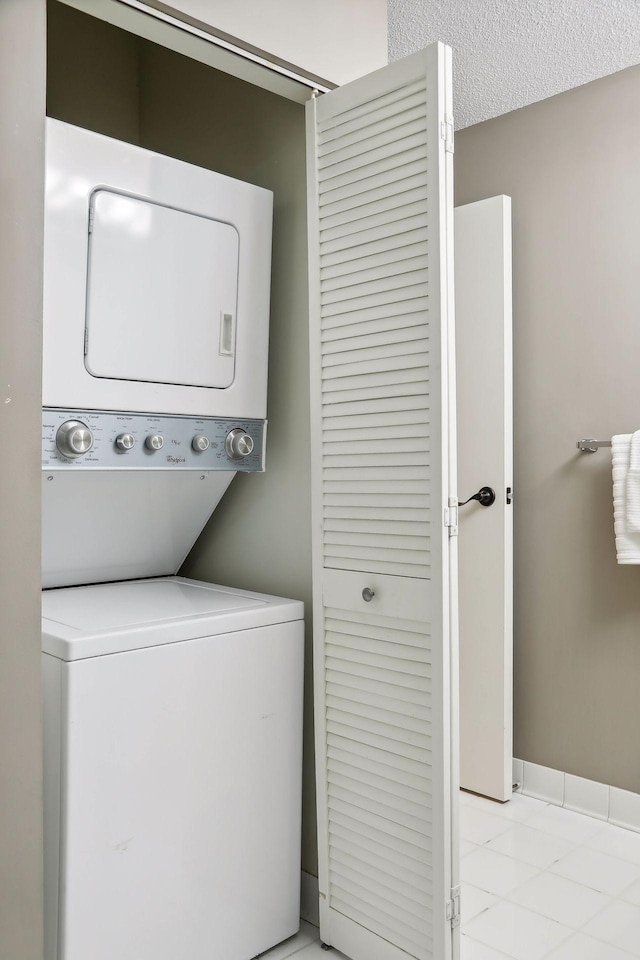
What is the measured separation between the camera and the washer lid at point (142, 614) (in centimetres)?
155

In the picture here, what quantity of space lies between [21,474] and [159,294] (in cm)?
67

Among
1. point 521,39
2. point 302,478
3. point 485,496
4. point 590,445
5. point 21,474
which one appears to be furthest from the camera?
point 485,496

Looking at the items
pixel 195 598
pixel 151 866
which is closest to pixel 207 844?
pixel 151 866

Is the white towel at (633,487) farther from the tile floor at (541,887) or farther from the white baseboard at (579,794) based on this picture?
the tile floor at (541,887)

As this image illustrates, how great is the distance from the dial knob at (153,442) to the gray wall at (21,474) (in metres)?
0.51

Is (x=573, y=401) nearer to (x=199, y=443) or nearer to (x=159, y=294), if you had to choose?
(x=199, y=443)

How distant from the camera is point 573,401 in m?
2.73

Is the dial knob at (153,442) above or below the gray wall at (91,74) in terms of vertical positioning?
below

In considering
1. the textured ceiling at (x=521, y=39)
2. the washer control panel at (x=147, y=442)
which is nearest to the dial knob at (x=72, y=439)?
the washer control panel at (x=147, y=442)

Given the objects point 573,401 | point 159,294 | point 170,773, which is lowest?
point 170,773

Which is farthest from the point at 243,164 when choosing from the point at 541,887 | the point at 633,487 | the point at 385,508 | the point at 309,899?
the point at 541,887

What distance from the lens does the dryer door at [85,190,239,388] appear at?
1676 mm

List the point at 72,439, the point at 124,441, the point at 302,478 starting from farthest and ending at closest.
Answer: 1. the point at 302,478
2. the point at 124,441
3. the point at 72,439

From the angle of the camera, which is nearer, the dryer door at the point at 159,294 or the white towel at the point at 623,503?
the dryer door at the point at 159,294
